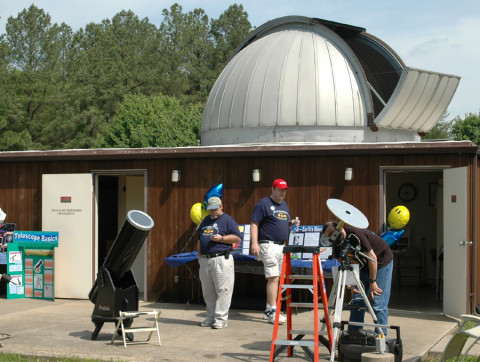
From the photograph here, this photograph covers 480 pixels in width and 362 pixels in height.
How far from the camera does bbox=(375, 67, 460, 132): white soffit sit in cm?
1290

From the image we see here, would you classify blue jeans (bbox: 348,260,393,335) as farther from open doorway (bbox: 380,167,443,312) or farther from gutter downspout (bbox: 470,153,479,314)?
open doorway (bbox: 380,167,443,312)

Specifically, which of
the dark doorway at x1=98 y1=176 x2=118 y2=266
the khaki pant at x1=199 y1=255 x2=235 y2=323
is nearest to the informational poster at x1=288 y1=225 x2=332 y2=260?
the khaki pant at x1=199 y1=255 x2=235 y2=323

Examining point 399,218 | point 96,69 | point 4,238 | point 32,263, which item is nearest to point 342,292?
point 399,218

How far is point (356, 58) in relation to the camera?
45.7ft

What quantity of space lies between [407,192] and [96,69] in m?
30.5

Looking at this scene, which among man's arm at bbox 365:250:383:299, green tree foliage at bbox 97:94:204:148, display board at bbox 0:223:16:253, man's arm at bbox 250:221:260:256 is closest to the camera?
man's arm at bbox 365:250:383:299

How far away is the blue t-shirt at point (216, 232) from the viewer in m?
8.48

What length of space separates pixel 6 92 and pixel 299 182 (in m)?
29.0

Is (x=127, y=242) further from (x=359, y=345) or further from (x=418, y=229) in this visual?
(x=418, y=229)

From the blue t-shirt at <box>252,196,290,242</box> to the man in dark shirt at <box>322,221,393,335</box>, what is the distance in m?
1.90

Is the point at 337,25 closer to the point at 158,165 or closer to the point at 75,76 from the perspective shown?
the point at 158,165

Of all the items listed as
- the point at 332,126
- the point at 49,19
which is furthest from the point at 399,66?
the point at 49,19

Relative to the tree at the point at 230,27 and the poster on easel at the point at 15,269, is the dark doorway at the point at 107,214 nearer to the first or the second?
the poster on easel at the point at 15,269

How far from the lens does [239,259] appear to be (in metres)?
10.2
